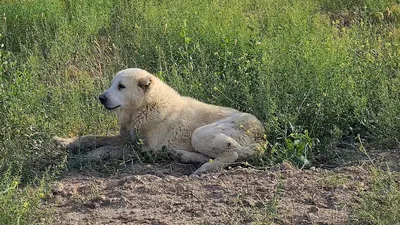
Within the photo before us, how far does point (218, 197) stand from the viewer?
18.6 feet

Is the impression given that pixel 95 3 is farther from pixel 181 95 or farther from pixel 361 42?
pixel 361 42

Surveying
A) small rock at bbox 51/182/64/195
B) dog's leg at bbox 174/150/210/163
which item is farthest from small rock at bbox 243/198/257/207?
small rock at bbox 51/182/64/195

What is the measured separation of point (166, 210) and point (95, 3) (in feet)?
21.2

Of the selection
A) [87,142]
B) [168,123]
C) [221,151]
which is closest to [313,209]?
[221,151]

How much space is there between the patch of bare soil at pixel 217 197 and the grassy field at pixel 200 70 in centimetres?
35

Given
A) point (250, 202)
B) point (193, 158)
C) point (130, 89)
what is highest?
point (130, 89)

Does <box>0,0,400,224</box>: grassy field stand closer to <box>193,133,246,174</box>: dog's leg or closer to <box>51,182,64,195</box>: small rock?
<box>51,182,64,195</box>: small rock

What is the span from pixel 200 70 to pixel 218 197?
351cm

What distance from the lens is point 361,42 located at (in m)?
9.24

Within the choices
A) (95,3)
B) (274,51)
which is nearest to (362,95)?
(274,51)

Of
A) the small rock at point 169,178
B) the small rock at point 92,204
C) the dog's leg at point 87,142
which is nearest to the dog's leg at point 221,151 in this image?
the small rock at point 169,178

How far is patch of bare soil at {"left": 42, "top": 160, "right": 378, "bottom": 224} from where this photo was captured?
5.28m

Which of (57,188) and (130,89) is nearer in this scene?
(57,188)

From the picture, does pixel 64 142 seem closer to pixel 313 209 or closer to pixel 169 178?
pixel 169 178
